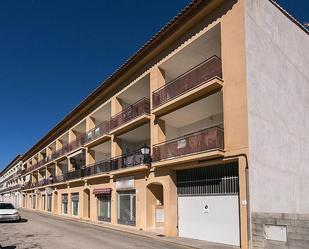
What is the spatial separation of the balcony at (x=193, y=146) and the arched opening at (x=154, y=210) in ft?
8.11

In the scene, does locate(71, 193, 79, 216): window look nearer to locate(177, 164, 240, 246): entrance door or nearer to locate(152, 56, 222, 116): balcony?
locate(152, 56, 222, 116): balcony

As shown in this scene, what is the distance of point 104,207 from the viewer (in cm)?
2984

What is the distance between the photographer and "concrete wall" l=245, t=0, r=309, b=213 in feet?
50.8

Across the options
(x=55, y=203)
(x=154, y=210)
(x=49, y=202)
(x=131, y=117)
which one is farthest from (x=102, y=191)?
(x=49, y=202)

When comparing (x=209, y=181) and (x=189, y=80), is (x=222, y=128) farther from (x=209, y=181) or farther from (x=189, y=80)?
(x=189, y=80)

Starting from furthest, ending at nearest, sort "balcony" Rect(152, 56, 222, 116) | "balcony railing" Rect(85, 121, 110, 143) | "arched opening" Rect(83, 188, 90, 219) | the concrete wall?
"arched opening" Rect(83, 188, 90, 219), "balcony railing" Rect(85, 121, 110, 143), "balcony" Rect(152, 56, 222, 116), the concrete wall

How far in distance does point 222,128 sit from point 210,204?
11.8 ft

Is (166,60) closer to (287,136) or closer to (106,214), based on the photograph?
(287,136)

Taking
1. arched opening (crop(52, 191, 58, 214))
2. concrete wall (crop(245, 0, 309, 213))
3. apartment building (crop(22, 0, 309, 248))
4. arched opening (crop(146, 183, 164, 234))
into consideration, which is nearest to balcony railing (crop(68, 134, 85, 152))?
arched opening (crop(52, 191, 58, 214))

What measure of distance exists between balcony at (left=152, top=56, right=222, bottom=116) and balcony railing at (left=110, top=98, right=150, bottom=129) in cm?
126

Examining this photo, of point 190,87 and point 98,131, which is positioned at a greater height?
point 190,87

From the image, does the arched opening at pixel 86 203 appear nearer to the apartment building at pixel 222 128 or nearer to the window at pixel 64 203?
the window at pixel 64 203

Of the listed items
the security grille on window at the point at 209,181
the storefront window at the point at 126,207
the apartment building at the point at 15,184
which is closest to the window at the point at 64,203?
the storefront window at the point at 126,207

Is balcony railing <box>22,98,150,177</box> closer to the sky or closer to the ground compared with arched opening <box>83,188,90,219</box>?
closer to the sky
